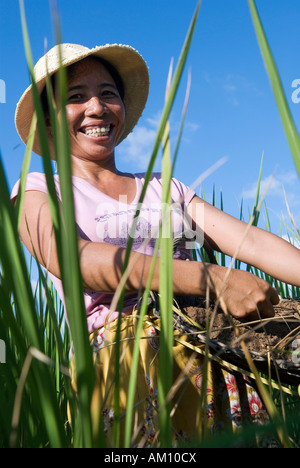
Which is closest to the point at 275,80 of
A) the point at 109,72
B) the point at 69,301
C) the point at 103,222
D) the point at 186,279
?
the point at 69,301

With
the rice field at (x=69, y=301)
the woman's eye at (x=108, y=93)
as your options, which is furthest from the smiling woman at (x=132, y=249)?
the rice field at (x=69, y=301)

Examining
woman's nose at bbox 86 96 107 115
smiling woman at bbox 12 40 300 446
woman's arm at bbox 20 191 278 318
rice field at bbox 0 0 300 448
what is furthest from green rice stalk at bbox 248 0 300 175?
woman's nose at bbox 86 96 107 115

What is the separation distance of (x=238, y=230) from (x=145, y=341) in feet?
1.47

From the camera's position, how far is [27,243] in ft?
3.73

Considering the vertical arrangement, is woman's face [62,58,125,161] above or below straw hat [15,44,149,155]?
below

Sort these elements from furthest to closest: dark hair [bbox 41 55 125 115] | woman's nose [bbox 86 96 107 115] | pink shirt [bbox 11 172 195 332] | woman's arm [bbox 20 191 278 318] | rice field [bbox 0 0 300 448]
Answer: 1. dark hair [bbox 41 55 125 115]
2. woman's nose [bbox 86 96 107 115]
3. pink shirt [bbox 11 172 195 332]
4. woman's arm [bbox 20 191 278 318]
5. rice field [bbox 0 0 300 448]

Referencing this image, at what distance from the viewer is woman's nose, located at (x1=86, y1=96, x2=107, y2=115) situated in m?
1.42

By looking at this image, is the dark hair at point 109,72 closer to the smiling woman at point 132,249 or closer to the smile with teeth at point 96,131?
the smiling woman at point 132,249

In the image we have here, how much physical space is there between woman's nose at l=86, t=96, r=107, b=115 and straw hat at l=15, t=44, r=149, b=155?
4.6 inches

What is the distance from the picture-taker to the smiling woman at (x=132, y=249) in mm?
889

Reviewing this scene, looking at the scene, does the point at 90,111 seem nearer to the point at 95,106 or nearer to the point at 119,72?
the point at 95,106

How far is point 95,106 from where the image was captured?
1.43 meters

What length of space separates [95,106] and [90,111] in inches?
0.8

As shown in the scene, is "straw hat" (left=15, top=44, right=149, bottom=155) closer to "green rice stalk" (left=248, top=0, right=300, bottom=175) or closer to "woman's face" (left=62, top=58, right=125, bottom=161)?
"woman's face" (left=62, top=58, right=125, bottom=161)
